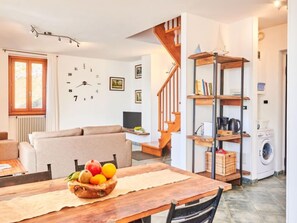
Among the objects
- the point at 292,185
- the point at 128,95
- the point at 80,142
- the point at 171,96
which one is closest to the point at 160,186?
the point at 292,185

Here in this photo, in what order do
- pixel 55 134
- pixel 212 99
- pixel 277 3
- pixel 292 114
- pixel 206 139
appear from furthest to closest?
pixel 55 134 → pixel 212 99 → pixel 206 139 → pixel 277 3 → pixel 292 114

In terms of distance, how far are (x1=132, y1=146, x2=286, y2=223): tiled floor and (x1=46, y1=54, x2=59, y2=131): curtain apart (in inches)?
196

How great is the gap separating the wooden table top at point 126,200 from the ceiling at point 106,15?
252 centimetres

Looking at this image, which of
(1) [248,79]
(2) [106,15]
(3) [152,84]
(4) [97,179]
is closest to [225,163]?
(1) [248,79]

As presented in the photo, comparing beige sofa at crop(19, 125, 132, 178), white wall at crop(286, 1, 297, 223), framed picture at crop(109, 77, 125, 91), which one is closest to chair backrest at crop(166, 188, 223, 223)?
white wall at crop(286, 1, 297, 223)

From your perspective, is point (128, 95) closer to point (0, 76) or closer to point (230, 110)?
point (0, 76)

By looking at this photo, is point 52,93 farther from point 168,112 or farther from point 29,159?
point 29,159

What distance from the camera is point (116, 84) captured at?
820 centimetres

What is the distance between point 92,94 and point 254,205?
5787 millimetres

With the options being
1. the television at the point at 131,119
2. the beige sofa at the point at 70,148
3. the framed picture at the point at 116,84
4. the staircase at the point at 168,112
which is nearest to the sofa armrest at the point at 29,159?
the beige sofa at the point at 70,148

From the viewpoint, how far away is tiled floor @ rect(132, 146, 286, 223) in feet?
9.05

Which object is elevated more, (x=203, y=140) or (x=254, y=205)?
(x=203, y=140)

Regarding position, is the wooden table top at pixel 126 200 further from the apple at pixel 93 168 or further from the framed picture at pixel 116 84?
the framed picture at pixel 116 84

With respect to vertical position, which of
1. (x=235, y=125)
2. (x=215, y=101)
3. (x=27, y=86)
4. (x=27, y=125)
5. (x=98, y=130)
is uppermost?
(x=27, y=86)
